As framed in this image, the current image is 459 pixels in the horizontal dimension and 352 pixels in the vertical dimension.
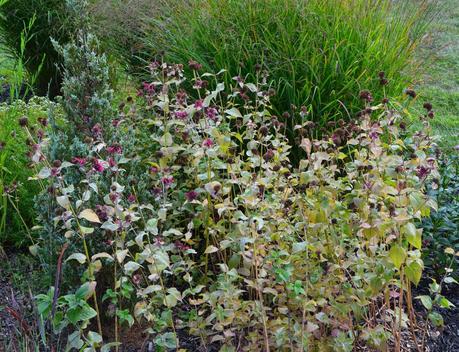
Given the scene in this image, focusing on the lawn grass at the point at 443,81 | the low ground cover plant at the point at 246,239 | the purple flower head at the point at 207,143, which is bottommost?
the lawn grass at the point at 443,81

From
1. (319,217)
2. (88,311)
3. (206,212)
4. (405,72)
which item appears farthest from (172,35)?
(88,311)

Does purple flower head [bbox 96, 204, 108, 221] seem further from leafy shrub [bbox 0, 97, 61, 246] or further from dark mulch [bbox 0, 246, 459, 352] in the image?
leafy shrub [bbox 0, 97, 61, 246]

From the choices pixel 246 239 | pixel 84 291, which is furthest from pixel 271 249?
pixel 84 291

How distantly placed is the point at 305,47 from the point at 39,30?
347 cm

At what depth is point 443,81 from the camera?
6.98 metres

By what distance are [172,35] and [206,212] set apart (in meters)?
2.21

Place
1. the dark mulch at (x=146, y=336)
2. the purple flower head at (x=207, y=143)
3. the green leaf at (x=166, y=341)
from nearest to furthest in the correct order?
the green leaf at (x=166, y=341)
the purple flower head at (x=207, y=143)
the dark mulch at (x=146, y=336)

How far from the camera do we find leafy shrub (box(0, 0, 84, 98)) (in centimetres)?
634

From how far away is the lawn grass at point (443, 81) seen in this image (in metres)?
5.33

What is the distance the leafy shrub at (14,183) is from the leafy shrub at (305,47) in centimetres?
110

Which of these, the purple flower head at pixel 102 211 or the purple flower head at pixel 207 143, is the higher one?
the purple flower head at pixel 207 143

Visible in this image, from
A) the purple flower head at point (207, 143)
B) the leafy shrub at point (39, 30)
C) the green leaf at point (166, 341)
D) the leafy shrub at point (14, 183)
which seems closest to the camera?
the green leaf at point (166, 341)

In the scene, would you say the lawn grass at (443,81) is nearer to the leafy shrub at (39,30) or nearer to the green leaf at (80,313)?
the leafy shrub at (39,30)

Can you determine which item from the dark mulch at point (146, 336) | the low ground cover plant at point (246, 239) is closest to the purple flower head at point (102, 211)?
the low ground cover plant at point (246, 239)
